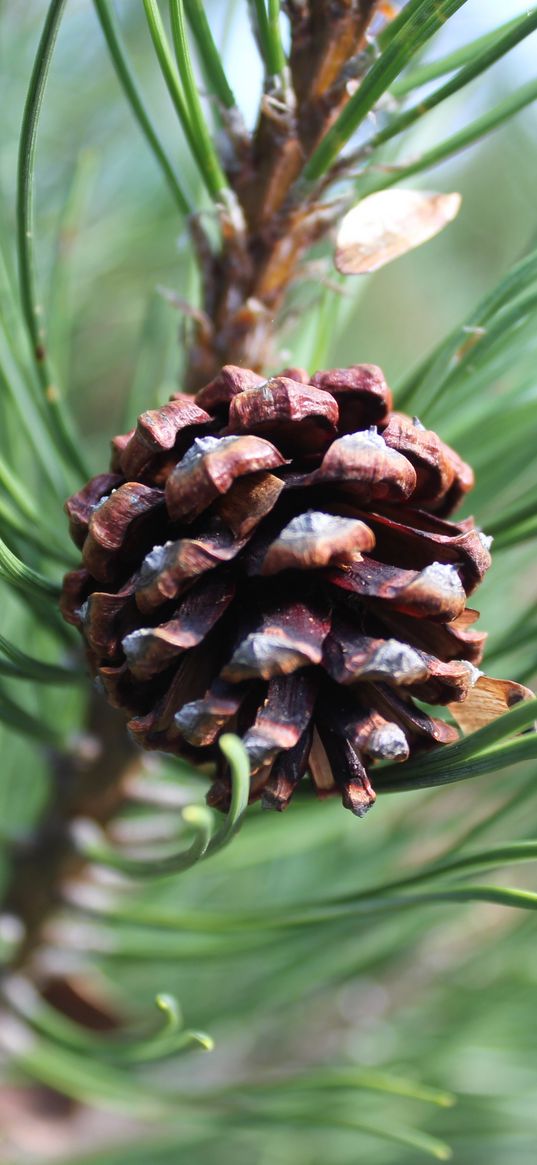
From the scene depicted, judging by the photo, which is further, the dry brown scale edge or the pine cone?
the dry brown scale edge

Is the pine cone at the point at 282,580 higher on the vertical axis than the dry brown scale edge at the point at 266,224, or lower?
lower

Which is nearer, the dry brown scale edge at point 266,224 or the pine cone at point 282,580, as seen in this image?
the pine cone at point 282,580

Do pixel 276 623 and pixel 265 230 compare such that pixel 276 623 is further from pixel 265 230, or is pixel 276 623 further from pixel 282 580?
pixel 265 230

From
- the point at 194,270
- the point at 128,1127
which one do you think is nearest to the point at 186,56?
the point at 194,270

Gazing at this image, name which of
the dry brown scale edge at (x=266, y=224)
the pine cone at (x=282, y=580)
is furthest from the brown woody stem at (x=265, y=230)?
the pine cone at (x=282, y=580)

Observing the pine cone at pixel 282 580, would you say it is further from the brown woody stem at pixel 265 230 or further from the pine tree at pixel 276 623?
the brown woody stem at pixel 265 230

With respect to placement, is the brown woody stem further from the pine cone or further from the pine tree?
the pine cone

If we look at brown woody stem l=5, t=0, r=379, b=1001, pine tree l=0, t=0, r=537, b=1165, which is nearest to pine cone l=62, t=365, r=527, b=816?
pine tree l=0, t=0, r=537, b=1165

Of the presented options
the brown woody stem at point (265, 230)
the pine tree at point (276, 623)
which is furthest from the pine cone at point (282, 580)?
the brown woody stem at point (265, 230)
